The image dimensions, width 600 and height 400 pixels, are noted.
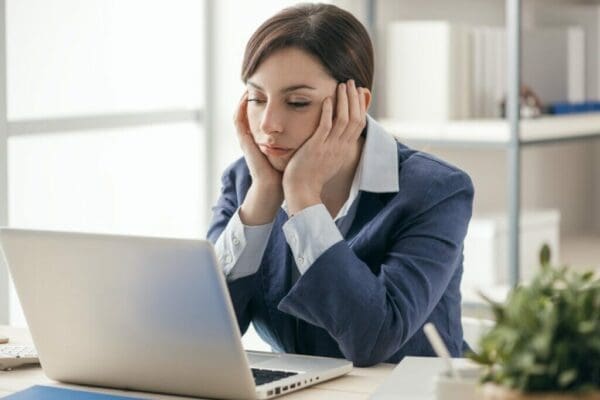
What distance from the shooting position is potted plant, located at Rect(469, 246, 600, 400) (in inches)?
43.6

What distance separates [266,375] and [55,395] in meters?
0.28

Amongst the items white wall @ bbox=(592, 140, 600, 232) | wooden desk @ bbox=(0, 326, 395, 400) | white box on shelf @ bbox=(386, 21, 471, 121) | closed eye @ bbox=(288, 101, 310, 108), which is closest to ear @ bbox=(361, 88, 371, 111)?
closed eye @ bbox=(288, 101, 310, 108)

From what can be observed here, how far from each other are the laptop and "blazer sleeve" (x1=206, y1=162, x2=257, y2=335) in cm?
27

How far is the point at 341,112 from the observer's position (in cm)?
195

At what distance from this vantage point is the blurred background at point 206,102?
2.77 m

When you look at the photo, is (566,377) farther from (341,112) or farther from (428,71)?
(428,71)

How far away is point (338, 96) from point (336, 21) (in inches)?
4.9

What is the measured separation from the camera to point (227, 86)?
11.5 feet

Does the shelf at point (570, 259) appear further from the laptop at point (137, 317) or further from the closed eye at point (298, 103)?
the laptop at point (137, 317)

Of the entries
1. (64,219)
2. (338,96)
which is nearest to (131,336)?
(338,96)

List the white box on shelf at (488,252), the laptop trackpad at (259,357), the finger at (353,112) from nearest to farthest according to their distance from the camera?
1. the laptop trackpad at (259,357)
2. the finger at (353,112)
3. the white box on shelf at (488,252)

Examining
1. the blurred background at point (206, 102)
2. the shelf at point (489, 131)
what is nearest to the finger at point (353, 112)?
the blurred background at point (206, 102)

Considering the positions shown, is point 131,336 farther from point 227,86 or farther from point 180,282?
point 227,86

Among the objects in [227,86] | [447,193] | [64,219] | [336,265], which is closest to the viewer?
[336,265]
